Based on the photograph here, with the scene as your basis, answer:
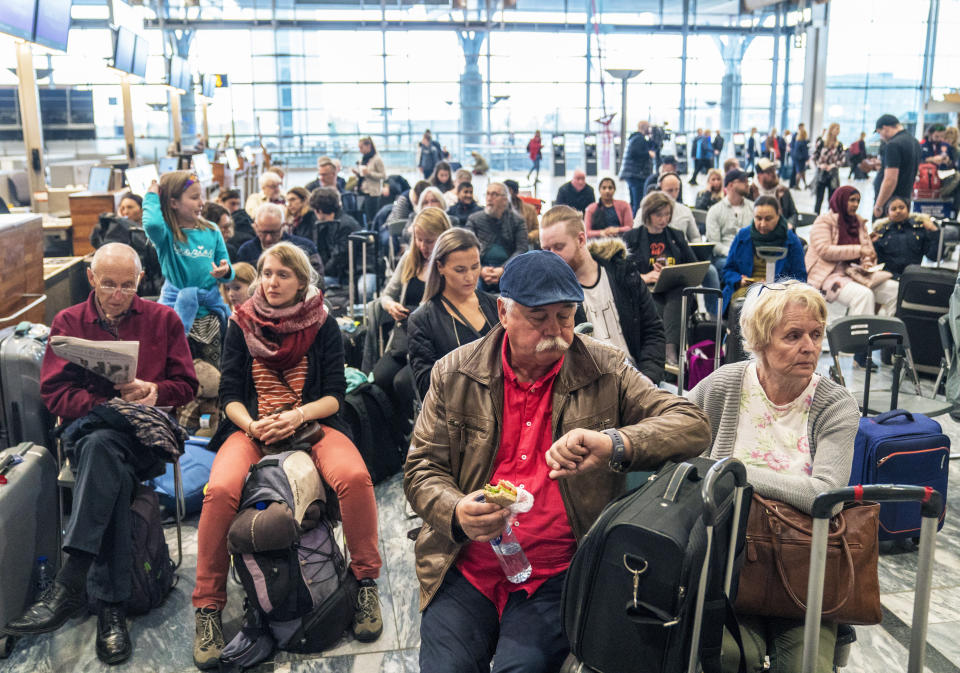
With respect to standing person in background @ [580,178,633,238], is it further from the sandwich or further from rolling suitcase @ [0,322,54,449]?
the sandwich

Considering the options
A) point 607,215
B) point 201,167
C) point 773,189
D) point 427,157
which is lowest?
point 607,215

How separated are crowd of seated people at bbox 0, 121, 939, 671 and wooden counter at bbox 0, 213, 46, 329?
2.53ft

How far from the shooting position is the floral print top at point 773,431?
Result: 253cm

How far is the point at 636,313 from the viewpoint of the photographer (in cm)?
400

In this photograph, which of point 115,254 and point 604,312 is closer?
point 115,254

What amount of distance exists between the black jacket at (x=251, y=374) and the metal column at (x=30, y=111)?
6.14 meters

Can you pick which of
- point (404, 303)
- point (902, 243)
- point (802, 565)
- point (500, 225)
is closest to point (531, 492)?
point (802, 565)

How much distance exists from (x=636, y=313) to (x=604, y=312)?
0.17 metres

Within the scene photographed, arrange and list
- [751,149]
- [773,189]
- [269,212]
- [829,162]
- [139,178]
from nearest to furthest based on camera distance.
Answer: [269,212], [139,178], [773,189], [829,162], [751,149]

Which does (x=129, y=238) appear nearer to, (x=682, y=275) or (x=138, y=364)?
(x=138, y=364)

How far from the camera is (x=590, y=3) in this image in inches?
1111

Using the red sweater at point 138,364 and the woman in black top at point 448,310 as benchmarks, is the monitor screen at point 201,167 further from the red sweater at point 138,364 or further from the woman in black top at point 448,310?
the woman in black top at point 448,310

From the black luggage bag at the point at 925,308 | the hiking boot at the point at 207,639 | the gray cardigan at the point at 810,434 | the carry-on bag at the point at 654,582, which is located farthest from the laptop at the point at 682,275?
the carry-on bag at the point at 654,582

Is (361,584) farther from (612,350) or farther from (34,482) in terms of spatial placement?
(612,350)
